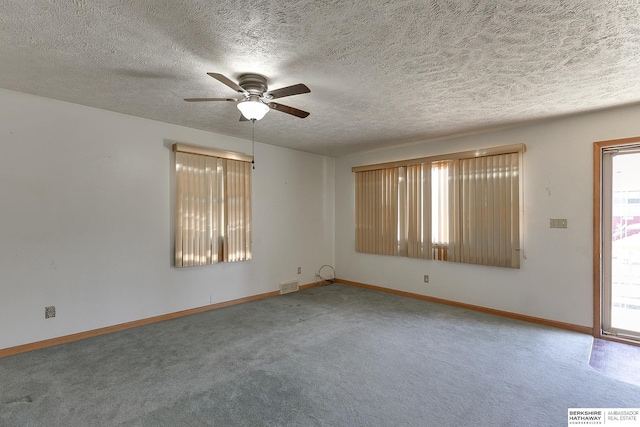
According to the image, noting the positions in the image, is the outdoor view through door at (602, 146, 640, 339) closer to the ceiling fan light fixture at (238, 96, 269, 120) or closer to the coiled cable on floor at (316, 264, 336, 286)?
the ceiling fan light fixture at (238, 96, 269, 120)

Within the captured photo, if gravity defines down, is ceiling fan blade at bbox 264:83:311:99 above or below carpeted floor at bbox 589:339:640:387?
above

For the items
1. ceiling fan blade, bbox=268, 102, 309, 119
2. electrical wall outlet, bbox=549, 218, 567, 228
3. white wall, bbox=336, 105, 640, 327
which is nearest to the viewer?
ceiling fan blade, bbox=268, 102, 309, 119

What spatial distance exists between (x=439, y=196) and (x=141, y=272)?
430cm

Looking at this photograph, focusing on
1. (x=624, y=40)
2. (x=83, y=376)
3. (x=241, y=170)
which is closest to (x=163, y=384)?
(x=83, y=376)

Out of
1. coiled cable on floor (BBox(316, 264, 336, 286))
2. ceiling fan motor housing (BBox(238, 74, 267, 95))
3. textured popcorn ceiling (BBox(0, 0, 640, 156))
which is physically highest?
textured popcorn ceiling (BBox(0, 0, 640, 156))

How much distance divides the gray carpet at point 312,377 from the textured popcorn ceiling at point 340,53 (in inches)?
99.2

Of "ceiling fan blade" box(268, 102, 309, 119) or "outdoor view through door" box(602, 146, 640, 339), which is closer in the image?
"ceiling fan blade" box(268, 102, 309, 119)

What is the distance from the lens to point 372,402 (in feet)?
7.13

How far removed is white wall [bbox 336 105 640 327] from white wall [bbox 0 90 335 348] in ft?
11.4

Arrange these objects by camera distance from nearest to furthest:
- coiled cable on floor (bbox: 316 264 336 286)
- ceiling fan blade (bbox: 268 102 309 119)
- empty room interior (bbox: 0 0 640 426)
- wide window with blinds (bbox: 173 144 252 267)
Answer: empty room interior (bbox: 0 0 640 426)
ceiling fan blade (bbox: 268 102 309 119)
wide window with blinds (bbox: 173 144 252 267)
coiled cable on floor (bbox: 316 264 336 286)

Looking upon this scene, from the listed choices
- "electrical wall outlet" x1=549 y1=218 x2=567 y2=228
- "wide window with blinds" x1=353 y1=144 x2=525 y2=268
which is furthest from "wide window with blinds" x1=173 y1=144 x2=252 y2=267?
"electrical wall outlet" x1=549 y1=218 x2=567 y2=228

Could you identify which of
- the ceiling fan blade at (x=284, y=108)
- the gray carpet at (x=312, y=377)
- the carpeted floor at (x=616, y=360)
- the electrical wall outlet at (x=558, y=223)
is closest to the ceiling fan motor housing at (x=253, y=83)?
the ceiling fan blade at (x=284, y=108)

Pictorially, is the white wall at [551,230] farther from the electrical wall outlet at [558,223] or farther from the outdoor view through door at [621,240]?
the outdoor view through door at [621,240]

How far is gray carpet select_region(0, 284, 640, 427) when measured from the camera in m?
2.04
